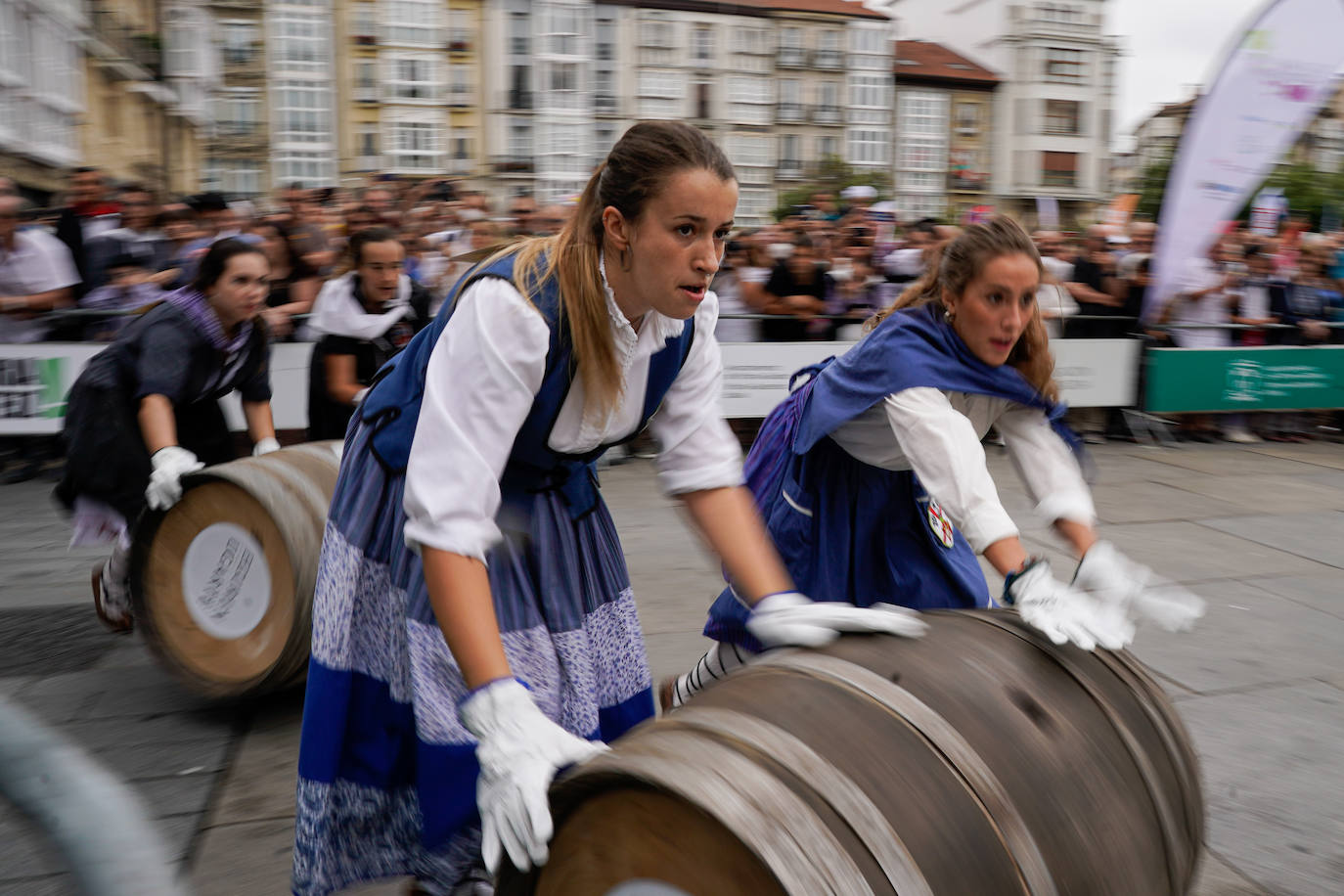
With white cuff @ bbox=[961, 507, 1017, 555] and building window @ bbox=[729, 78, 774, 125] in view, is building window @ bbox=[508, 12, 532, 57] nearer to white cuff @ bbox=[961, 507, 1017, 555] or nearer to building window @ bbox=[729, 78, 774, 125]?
building window @ bbox=[729, 78, 774, 125]

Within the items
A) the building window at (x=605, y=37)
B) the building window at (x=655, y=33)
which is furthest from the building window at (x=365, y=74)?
the building window at (x=655, y=33)

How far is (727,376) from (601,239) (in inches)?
284

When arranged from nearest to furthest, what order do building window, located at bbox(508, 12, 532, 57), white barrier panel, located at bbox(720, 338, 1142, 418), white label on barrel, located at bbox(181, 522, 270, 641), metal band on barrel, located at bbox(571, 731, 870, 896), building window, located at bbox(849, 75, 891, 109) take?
metal band on barrel, located at bbox(571, 731, 870, 896), white label on barrel, located at bbox(181, 522, 270, 641), white barrier panel, located at bbox(720, 338, 1142, 418), building window, located at bbox(508, 12, 532, 57), building window, located at bbox(849, 75, 891, 109)

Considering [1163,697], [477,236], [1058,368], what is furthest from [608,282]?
[1058,368]

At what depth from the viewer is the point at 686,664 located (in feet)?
14.2

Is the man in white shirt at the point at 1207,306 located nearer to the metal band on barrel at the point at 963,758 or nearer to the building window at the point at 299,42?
the metal band on barrel at the point at 963,758

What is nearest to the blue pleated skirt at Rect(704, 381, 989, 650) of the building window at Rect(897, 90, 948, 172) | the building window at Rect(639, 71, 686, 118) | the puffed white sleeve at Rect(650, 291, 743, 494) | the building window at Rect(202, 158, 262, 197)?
the puffed white sleeve at Rect(650, 291, 743, 494)

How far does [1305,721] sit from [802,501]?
7.21 feet

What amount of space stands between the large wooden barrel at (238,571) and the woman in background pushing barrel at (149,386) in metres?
0.17

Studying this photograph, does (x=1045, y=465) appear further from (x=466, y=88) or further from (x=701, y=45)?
(x=701, y=45)

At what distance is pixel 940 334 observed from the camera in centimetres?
254

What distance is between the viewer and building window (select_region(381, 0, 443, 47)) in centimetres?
4819

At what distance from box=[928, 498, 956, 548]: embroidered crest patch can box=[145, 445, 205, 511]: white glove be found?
2.38 m

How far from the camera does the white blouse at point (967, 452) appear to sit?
2.30 metres
